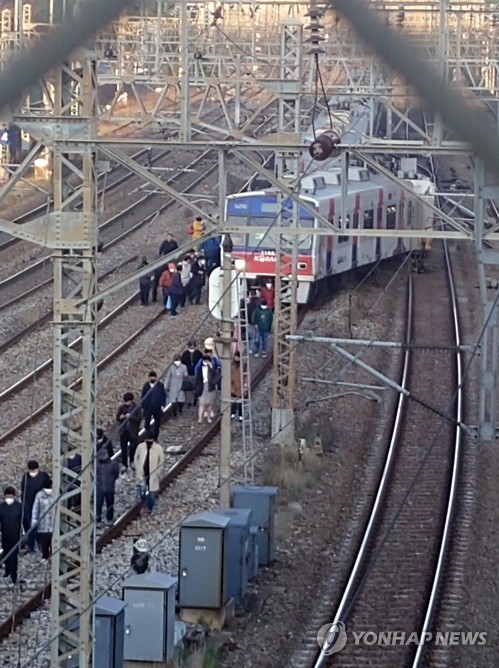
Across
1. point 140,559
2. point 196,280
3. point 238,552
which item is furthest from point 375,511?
point 196,280

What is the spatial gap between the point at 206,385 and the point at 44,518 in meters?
4.92

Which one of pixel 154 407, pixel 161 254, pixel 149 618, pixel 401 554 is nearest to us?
pixel 149 618

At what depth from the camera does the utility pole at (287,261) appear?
41.4 ft

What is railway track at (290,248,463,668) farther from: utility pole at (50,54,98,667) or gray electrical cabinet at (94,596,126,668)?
utility pole at (50,54,98,667)

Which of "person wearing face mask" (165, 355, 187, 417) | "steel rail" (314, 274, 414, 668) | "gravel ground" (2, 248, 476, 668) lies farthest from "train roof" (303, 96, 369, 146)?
"person wearing face mask" (165, 355, 187, 417)

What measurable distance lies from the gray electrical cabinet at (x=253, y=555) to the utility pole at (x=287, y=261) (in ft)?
10.6

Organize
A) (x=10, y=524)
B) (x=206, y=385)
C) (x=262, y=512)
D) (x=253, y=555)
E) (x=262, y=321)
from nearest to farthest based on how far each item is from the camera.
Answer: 1. (x=10, y=524)
2. (x=253, y=555)
3. (x=262, y=512)
4. (x=206, y=385)
5. (x=262, y=321)

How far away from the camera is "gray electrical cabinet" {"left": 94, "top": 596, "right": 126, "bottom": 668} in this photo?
7605 millimetres

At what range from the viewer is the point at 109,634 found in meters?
7.62

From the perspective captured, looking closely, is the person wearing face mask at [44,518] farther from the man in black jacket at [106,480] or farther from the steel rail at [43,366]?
the steel rail at [43,366]

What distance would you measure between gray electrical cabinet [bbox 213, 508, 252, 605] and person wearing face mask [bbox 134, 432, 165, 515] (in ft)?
5.88

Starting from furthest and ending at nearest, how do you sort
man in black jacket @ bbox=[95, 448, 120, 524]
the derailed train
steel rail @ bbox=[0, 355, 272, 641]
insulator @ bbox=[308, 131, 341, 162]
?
the derailed train
man in black jacket @ bbox=[95, 448, 120, 524]
steel rail @ bbox=[0, 355, 272, 641]
insulator @ bbox=[308, 131, 341, 162]

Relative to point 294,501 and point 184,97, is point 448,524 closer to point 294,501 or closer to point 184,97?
Result: point 294,501

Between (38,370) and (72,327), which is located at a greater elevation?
(72,327)
